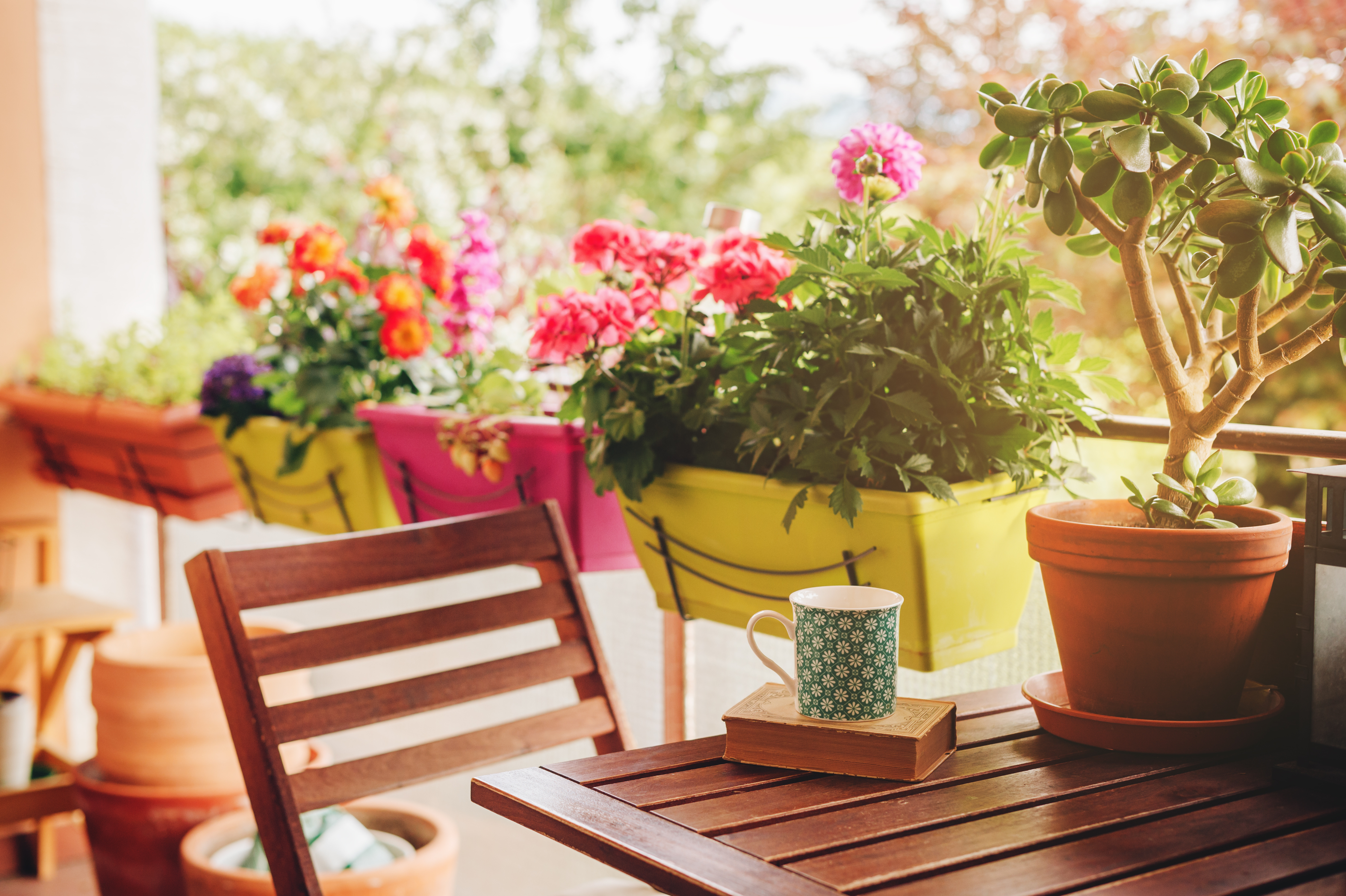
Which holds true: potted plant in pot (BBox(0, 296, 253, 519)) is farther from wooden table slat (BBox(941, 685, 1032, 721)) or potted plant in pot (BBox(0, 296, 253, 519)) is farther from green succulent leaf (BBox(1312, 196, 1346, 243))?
green succulent leaf (BBox(1312, 196, 1346, 243))

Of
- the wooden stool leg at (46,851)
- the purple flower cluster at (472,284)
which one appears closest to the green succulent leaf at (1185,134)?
the purple flower cluster at (472,284)

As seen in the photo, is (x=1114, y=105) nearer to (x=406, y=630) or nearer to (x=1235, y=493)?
(x=1235, y=493)

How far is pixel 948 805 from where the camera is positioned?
2.39 ft

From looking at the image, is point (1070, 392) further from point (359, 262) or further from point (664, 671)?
point (359, 262)

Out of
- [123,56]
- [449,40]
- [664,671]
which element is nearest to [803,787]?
[664,671]

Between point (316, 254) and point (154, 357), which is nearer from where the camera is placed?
point (316, 254)

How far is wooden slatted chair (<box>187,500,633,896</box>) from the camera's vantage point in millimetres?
1120

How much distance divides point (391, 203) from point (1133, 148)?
4.32 ft

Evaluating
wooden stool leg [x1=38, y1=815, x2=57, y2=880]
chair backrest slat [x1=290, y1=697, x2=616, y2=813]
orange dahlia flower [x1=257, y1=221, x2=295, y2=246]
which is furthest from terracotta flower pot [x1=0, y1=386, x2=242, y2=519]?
chair backrest slat [x1=290, y1=697, x2=616, y2=813]

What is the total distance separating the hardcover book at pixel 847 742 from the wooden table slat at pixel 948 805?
1.3 inches

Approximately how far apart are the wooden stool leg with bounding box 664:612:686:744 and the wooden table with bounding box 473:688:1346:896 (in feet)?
1.95

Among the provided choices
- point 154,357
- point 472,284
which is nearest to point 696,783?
point 472,284

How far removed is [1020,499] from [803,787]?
404 millimetres

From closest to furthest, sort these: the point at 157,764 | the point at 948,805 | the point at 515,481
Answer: the point at 948,805 < the point at 515,481 < the point at 157,764
